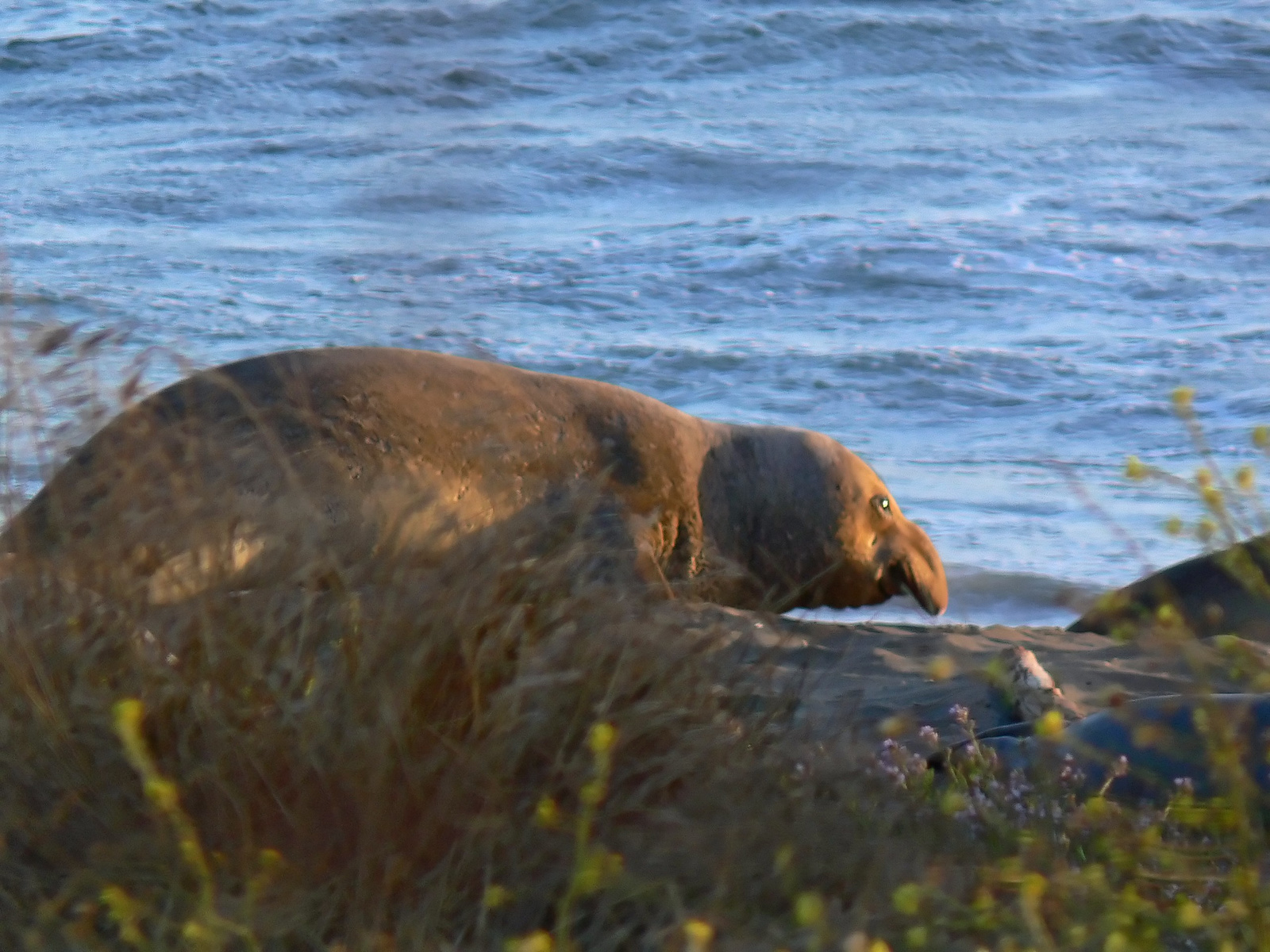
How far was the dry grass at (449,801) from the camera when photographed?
2.17 metres

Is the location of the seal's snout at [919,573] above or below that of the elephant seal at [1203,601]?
below

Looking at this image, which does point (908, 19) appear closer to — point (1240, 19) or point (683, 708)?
point (1240, 19)

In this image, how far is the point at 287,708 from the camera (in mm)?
2256

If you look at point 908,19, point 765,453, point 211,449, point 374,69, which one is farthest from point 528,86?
point 211,449

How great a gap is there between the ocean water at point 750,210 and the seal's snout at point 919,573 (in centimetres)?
16

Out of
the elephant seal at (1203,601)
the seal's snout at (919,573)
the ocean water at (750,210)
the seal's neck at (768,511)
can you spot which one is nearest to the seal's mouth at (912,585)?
the seal's snout at (919,573)

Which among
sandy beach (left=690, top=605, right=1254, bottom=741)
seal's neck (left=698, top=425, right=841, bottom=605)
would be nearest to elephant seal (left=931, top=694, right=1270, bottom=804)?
sandy beach (left=690, top=605, right=1254, bottom=741)

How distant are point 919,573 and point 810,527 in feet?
1.51

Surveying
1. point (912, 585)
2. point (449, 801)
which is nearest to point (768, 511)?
point (912, 585)

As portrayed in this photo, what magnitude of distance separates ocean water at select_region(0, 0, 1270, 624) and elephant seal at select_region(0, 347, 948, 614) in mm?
556

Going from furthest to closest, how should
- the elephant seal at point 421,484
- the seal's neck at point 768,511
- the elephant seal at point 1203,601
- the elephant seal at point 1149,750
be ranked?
the seal's neck at point 768,511 → the elephant seal at point 1203,601 → the elephant seal at point 1149,750 → the elephant seal at point 421,484

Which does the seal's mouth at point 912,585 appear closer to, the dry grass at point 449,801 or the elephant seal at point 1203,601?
the elephant seal at point 1203,601

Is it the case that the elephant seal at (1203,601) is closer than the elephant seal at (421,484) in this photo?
No

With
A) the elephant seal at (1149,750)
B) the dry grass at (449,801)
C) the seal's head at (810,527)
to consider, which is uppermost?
the dry grass at (449,801)
